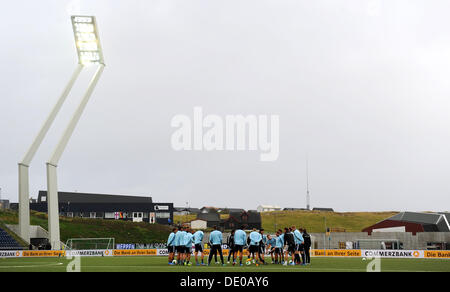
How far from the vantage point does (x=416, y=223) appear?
84000mm

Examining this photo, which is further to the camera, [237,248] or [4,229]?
[4,229]

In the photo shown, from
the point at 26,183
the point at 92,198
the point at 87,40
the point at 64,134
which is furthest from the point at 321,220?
the point at 26,183

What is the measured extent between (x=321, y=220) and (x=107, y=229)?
203 ft

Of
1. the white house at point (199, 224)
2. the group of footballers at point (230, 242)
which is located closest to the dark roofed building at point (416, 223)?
the white house at point (199, 224)

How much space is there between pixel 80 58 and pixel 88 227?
45435mm

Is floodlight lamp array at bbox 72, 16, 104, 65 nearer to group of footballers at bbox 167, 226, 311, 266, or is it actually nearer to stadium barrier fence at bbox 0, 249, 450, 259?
stadium barrier fence at bbox 0, 249, 450, 259

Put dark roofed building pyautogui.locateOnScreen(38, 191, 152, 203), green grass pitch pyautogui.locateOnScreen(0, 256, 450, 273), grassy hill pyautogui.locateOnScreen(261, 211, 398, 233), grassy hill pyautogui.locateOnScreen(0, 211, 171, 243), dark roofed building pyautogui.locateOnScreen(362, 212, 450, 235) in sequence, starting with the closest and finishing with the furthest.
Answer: green grass pitch pyautogui.locateOnScreen(0, 256, 450, 273) → dark roofed building pyautogui.locateOnScreen(362, 212, 450, 235) → grassy hill pyautogui.locateOnScreen(0, 211, 171, 243) → dark roofed building pyautogui.locateOnScreen(38, 191, 152, 203) → grassy hill pyautogui.locateOnScreen(261, 211, 398, 233)

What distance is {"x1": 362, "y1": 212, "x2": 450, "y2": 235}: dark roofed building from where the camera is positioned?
268ft

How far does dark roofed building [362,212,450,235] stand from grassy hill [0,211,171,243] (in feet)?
137

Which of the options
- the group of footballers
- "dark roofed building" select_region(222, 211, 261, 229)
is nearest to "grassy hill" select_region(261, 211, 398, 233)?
"dark roofed building" select_region(222, 211, 261, 229)

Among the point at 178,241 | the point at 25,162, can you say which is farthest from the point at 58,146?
the point at 178,241

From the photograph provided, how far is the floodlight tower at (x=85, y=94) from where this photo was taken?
55.7 meters
